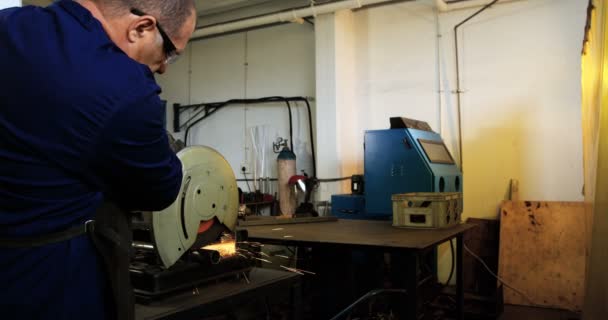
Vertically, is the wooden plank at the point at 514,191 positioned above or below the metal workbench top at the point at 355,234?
above

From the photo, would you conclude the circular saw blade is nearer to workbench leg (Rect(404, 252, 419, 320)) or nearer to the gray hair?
the gray hair

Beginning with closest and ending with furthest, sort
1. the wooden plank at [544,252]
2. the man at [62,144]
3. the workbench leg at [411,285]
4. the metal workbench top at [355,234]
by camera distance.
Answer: the man at [62,144]
the workbench leg at [411,285]
the metal workbench top at [355,234]
the wooden plank at [544,252]

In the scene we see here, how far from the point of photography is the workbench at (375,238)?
74.9 inches

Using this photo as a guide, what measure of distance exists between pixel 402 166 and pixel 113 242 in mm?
2409

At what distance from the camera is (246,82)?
5.02m

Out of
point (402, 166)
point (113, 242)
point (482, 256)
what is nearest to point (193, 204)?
point (113, 242)

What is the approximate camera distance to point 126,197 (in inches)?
35.0

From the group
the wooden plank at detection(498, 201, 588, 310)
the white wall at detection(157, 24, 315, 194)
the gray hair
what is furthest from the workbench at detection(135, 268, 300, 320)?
the white wall at detection(157, 24, 315, 194)

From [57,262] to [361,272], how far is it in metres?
2.36

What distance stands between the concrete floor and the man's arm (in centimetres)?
279

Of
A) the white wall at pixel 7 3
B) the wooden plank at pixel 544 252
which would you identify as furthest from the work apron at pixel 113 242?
the wooden plank at pixel 544 252

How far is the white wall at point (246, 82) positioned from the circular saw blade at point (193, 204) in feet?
10.5

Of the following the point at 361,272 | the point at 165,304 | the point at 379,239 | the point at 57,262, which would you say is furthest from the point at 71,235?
the point at 361,272

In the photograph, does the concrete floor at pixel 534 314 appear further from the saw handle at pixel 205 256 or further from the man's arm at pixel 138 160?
the man's arm at pixel 138 160
